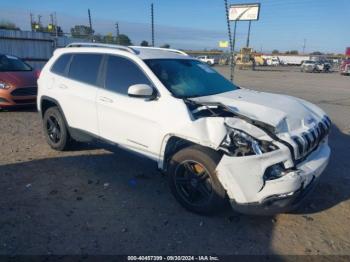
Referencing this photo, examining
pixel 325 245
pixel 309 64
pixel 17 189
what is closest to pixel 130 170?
pixel 17 189

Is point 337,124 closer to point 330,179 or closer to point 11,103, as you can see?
point 330,179

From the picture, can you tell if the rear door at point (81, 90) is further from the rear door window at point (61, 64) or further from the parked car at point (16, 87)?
the parked car at point (16, 87)

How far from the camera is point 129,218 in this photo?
3.84 meters

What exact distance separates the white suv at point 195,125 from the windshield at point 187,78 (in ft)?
0.06

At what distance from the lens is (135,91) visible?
4078 millimetres

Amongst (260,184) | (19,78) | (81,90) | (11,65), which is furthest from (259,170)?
(11,65)

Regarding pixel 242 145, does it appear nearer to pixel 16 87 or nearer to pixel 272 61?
pixel 16 87

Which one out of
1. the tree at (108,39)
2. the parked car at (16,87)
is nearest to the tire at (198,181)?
the parked car at (16,87)

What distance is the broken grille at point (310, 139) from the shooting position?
3559 mm

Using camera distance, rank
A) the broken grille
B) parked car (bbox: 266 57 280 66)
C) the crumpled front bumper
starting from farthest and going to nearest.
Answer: parked car (bbox: 266 57 280 66) < the broken grille < the crumpled front bumper

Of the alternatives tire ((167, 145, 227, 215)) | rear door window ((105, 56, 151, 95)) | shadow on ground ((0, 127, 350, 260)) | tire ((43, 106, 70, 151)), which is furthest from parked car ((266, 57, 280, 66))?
tire ((167, 145, 227, 215))

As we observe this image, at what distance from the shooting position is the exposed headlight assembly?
3.42 metres

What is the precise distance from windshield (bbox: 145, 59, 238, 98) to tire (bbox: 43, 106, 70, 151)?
2077 millimetres

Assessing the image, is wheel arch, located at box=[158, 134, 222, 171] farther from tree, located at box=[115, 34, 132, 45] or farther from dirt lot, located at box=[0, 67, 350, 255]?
tree, located at box=[115, 34, 132, 45]
